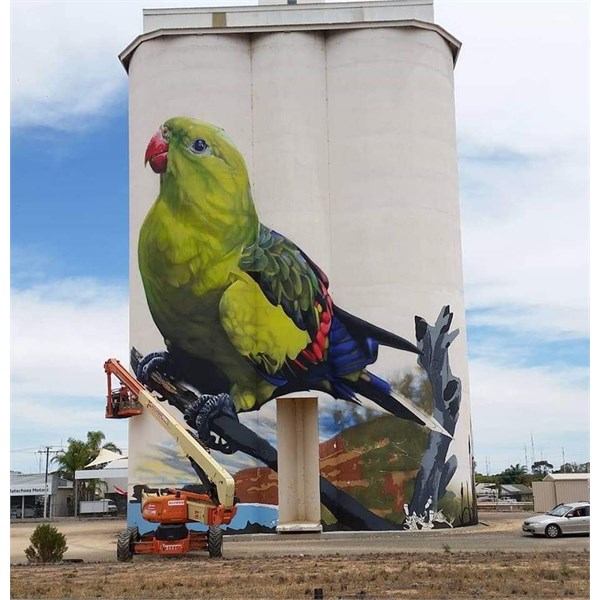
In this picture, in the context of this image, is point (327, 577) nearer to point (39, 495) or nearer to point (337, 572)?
Answer: point (337, 572)

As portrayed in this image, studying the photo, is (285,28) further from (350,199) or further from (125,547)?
(125,547)

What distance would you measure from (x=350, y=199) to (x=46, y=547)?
1948 cm

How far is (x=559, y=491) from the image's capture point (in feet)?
149

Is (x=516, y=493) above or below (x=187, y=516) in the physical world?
below

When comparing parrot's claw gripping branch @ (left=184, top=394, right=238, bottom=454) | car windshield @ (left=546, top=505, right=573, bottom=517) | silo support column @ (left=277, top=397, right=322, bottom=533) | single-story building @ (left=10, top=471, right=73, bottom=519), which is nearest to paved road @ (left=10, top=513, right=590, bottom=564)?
car windshield @ (left=546, top=505, right=573, bottom=517)

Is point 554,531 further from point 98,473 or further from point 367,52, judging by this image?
point 98,473

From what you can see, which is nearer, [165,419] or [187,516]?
[187,516]

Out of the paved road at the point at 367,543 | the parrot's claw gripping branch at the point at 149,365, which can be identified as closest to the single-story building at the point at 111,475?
the paved road at the point at 367,543

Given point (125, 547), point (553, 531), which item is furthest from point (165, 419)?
point (553, 531)

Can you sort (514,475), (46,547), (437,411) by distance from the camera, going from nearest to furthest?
(46,547) < (437,411) < (514,475)

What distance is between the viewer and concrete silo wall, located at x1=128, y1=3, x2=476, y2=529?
3700cm

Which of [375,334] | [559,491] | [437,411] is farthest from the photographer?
[559,491]

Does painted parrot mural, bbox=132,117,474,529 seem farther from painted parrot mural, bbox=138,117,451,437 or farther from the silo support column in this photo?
the silo support column

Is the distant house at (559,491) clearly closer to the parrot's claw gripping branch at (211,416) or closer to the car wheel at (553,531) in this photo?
the car wheel at (553,531)
